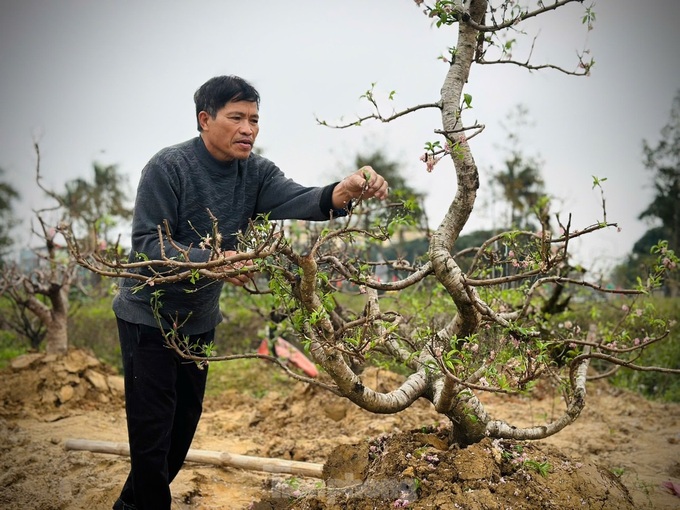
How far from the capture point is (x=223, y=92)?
9.34 ft

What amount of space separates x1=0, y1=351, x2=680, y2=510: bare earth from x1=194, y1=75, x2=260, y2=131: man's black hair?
1857mm

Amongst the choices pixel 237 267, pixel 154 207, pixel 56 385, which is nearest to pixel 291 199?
pixel 154 207

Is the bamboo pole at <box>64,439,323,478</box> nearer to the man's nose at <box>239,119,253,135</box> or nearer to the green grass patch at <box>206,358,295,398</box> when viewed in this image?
the man's nose at <box>239,119,253,135</box>

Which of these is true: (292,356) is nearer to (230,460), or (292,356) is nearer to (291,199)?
(230,460)

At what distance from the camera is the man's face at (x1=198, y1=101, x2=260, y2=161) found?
9.43 ft

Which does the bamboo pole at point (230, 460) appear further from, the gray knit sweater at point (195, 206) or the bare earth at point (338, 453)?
the gray knit sweater at point (195, 206)

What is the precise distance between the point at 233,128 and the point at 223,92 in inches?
6.5

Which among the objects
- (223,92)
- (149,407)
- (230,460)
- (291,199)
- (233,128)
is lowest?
(230,460)

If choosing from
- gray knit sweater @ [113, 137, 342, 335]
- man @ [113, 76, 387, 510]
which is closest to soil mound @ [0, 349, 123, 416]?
man @ [113, 76, 387, 510]

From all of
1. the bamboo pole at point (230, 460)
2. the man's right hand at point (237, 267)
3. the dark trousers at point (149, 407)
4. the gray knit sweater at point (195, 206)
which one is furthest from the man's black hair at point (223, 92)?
the bamboo pole at point (230, 460)

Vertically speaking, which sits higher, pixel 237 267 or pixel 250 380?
pixel 237 267

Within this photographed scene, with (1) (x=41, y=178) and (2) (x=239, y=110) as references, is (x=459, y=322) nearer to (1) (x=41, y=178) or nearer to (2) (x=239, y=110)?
(2) (x=239, y=110)

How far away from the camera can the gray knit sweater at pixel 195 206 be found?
9.02ft

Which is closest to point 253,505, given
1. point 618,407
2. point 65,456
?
point 65,456
